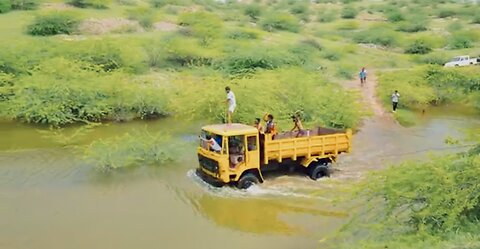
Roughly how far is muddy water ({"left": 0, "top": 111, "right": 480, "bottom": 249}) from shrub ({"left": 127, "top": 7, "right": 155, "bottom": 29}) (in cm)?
2314

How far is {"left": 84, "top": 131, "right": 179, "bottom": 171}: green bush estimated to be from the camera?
17.7 metres

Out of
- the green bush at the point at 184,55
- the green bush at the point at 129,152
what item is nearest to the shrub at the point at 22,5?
the green bush at the point at 184,55

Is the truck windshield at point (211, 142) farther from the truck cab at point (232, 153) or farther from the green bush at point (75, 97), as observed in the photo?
the green bush at point (75, 97)

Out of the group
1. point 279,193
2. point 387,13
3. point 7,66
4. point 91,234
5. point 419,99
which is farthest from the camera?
point 387,13

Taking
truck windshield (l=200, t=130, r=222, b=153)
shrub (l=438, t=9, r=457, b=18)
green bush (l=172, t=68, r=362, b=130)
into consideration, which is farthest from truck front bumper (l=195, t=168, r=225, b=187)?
shrub (l=438, t=9, r=457, b=18)

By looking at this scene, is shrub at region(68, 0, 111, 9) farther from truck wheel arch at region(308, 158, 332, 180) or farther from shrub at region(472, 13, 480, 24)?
shrub at region(472, 13, 480, 24)

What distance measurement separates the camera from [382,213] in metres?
10.1

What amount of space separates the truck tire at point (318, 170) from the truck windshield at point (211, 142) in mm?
3052

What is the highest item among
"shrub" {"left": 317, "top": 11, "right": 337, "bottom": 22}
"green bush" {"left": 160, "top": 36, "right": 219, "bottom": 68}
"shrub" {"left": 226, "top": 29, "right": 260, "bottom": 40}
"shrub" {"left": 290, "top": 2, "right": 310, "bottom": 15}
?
"shrub" {"left": 290, "top": 2, "right": 310, "bottom": 15}

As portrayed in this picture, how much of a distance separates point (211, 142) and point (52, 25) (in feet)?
82.6

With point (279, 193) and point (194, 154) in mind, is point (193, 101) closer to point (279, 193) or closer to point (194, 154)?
point (194, 154)

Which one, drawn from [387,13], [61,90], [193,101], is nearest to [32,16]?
[61,90]

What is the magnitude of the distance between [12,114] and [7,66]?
402 cm

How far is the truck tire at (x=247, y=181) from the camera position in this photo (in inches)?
619
